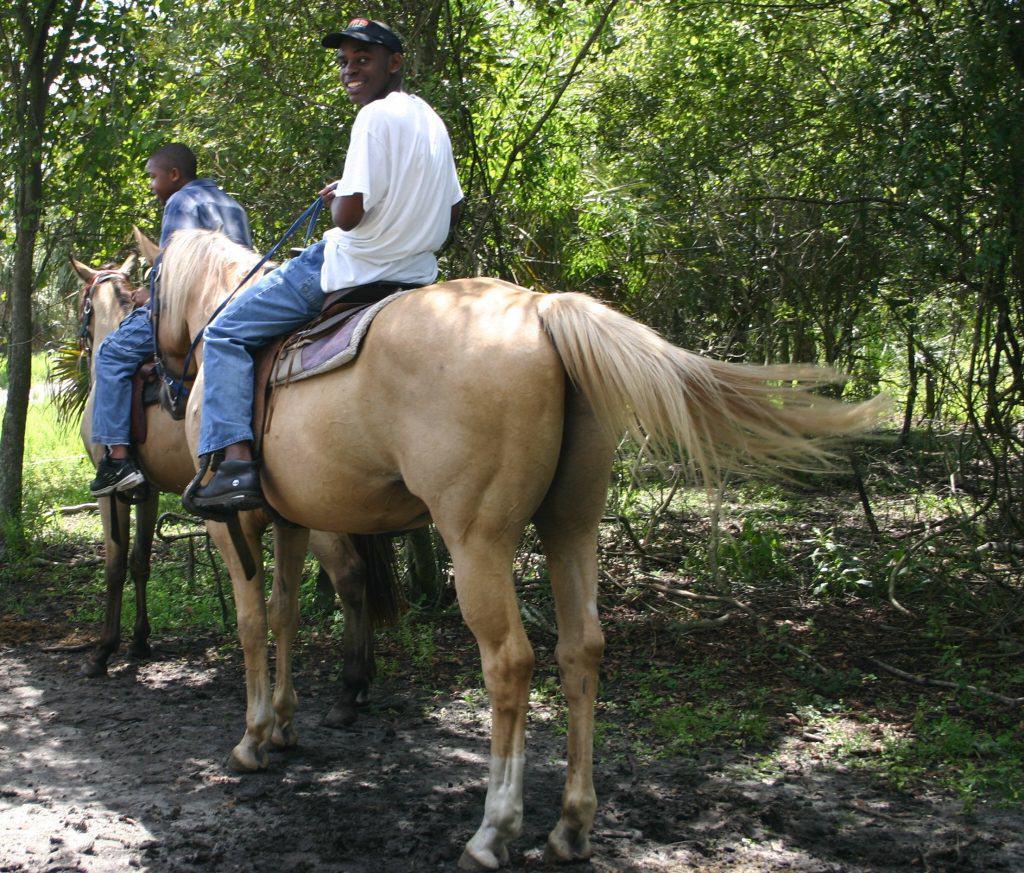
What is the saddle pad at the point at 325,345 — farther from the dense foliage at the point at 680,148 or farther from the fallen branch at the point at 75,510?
the fallen branch at the point at 75,510

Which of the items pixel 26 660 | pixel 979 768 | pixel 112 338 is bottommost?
pixel 26 660

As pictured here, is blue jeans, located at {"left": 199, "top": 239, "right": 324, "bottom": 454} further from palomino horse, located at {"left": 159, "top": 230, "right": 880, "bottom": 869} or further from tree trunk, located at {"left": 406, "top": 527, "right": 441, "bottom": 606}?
tree trunk, located at {"left": 406, "top": 527, "right": 441, "bottom": 606}

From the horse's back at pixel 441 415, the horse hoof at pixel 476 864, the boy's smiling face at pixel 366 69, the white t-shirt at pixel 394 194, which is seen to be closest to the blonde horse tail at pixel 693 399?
the horse's back at pixel 441 415

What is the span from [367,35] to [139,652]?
4338 millimetres

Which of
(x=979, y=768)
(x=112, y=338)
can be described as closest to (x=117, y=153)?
(x=112, y=338)

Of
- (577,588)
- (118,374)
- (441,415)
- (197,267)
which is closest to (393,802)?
(577,588)

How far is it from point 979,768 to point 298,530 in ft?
10.8

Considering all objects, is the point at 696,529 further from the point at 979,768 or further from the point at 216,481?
the point at 216,481

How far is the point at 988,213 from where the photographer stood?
534 centimetres

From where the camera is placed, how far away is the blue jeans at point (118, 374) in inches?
239

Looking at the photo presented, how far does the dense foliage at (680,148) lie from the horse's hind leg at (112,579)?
2.14 meters

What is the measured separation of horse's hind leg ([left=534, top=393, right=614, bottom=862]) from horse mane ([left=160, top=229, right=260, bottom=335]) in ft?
7.02

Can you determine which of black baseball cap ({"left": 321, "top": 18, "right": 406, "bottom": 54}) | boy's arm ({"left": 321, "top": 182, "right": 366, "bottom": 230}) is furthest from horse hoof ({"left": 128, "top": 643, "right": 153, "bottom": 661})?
black baseball cap ({"left": 321, "top": 18, "right": 406, "bottom": 54})

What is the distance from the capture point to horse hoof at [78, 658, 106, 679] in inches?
250
